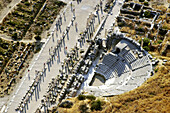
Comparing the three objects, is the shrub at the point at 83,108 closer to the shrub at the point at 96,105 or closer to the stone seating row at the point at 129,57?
the shrub at the point at 96,105

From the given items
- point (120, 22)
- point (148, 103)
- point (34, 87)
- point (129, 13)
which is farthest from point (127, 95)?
point (129, 13)

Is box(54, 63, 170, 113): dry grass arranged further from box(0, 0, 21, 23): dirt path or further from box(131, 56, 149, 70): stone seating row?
box(0, 0, 21, 23): dirt path

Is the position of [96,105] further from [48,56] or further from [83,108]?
[48,56]

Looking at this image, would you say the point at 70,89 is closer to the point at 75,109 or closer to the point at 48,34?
the point at 75,109

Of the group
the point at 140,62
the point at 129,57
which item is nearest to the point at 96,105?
the point at 140,62

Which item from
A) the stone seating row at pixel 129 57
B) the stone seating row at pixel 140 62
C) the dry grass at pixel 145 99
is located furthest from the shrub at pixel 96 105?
the stone seating row at pixel 129 57

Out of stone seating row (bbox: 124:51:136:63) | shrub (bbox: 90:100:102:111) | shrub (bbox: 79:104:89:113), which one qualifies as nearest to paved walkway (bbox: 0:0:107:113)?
shrub (bbox: 79:104:89:113)

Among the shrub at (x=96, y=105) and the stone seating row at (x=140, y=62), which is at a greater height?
the stone seating row at (x=140, y=62)

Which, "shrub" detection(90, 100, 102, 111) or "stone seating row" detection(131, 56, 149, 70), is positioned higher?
A: "stone seating row" detection(131, 56, 149, 70)
